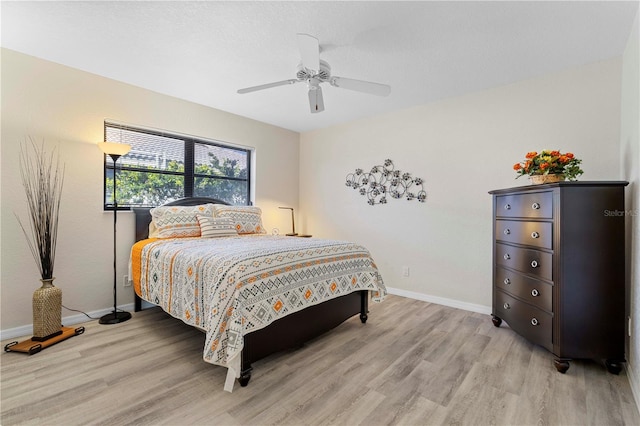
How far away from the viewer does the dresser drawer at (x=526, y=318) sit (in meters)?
2.10

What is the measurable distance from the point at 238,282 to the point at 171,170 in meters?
2.49

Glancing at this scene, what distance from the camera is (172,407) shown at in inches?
63.5

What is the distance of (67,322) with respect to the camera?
274 centimetres

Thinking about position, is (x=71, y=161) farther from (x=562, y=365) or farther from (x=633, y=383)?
(x=633, y=383)

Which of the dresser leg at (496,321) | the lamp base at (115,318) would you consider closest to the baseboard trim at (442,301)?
the dresser leg at (496,321)

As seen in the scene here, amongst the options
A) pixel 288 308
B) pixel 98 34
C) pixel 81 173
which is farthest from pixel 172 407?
pixel 98 34

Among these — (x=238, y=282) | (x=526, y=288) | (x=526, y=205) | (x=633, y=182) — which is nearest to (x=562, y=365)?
(x=526, y=288)

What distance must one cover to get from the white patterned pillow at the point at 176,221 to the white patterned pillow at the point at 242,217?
0.83 ft

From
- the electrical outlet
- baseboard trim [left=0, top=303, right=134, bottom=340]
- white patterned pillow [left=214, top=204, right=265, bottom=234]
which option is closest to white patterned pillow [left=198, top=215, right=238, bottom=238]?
white patterned pillow [left=214, top=204, right=265, bottom=234]

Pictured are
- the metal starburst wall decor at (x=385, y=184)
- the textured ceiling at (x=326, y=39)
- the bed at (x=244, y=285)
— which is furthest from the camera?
the metal starburst wall decor at (x=385, y=184)

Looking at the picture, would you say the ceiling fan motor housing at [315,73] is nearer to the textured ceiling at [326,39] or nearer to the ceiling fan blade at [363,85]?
the ceiling fan blade at [363,85]

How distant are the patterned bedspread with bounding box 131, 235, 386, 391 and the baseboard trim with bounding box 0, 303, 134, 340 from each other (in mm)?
495

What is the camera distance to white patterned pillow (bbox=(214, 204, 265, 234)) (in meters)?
3.45

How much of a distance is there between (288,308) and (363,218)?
97.1 inches
